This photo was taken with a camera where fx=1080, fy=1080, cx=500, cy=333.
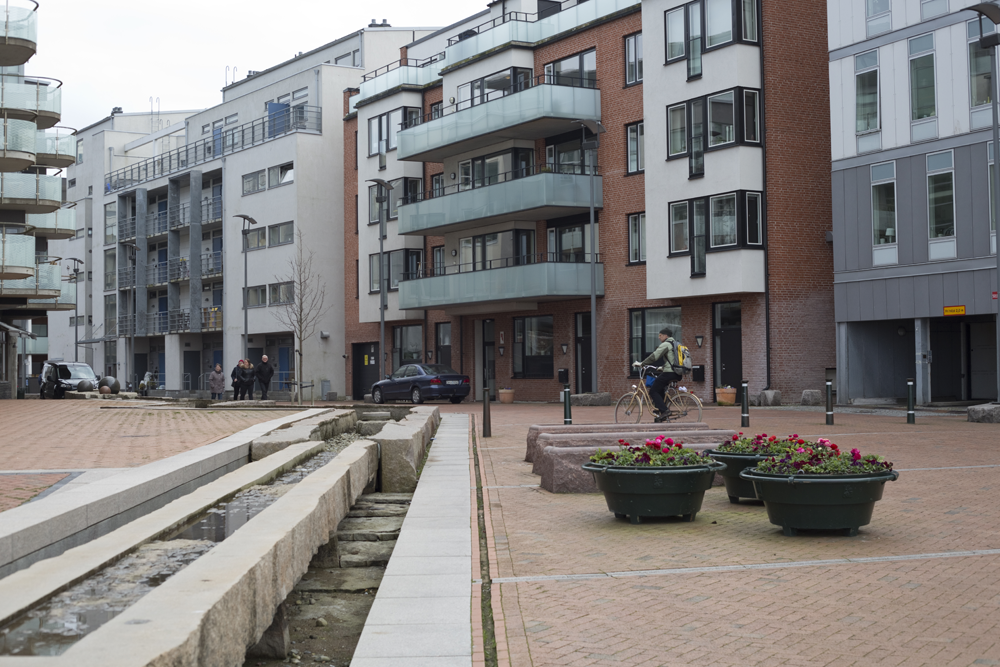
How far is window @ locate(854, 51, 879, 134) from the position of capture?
2922cm

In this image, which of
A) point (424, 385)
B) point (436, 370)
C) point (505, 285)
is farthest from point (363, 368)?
point (505, 285)

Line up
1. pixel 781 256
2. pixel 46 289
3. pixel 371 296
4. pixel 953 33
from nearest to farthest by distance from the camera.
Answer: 1. pixel 953 33
2. pixel 781 256
3. pixel 46 289
4. pixel 371 296

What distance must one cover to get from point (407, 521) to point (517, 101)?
30.1 meters

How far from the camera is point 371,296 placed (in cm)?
4894

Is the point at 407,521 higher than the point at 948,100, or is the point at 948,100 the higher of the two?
the point at 948,100

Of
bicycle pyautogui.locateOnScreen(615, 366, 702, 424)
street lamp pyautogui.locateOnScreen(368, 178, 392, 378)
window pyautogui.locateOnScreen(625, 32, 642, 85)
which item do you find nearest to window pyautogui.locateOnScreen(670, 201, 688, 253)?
window pyautogui.locateOnScreen(625, 32, 642, 85)

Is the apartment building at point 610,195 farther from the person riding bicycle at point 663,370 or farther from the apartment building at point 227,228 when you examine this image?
the person riding bicycle at point 663,370

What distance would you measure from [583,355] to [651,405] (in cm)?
1779

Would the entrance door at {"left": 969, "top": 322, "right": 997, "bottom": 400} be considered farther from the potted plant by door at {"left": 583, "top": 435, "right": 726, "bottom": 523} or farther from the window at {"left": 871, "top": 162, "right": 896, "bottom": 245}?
the potted plant by door at {"left": 583, "top": 435, "right": 726, "bottom": 523}

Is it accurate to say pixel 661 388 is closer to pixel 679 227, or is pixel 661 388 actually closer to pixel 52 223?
pixel 679 227

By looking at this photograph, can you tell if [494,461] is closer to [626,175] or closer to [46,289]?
[626,175]

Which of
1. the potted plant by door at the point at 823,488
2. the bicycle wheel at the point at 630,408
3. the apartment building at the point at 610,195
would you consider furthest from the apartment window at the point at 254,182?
the potted plant by door at the point at 823,488

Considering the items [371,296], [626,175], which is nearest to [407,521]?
[626,175]

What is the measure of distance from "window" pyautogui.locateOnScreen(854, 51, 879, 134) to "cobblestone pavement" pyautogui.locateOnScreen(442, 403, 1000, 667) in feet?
65.2
